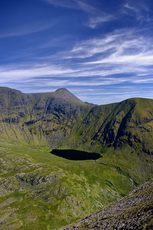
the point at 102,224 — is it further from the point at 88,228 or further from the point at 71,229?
the point at 71,229

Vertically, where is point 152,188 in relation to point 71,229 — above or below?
above

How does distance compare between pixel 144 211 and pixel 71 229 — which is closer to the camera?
pixel 144 211

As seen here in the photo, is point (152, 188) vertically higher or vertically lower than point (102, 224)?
higher

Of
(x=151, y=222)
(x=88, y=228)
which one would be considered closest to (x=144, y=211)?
(x=151, y=222)

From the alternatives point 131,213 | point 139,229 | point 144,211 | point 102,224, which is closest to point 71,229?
point 102,224

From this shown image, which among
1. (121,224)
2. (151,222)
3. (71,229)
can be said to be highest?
(151,222)

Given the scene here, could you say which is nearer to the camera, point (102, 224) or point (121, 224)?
point (121, 224)

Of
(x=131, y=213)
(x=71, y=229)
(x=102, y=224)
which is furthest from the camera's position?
(x=71, y=229)

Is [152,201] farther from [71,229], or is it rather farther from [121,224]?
[71,229]

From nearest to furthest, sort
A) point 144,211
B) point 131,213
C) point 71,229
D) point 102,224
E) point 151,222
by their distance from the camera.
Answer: point 151,222, point 144,211, point 131,213, point 102,224, point 71,229
